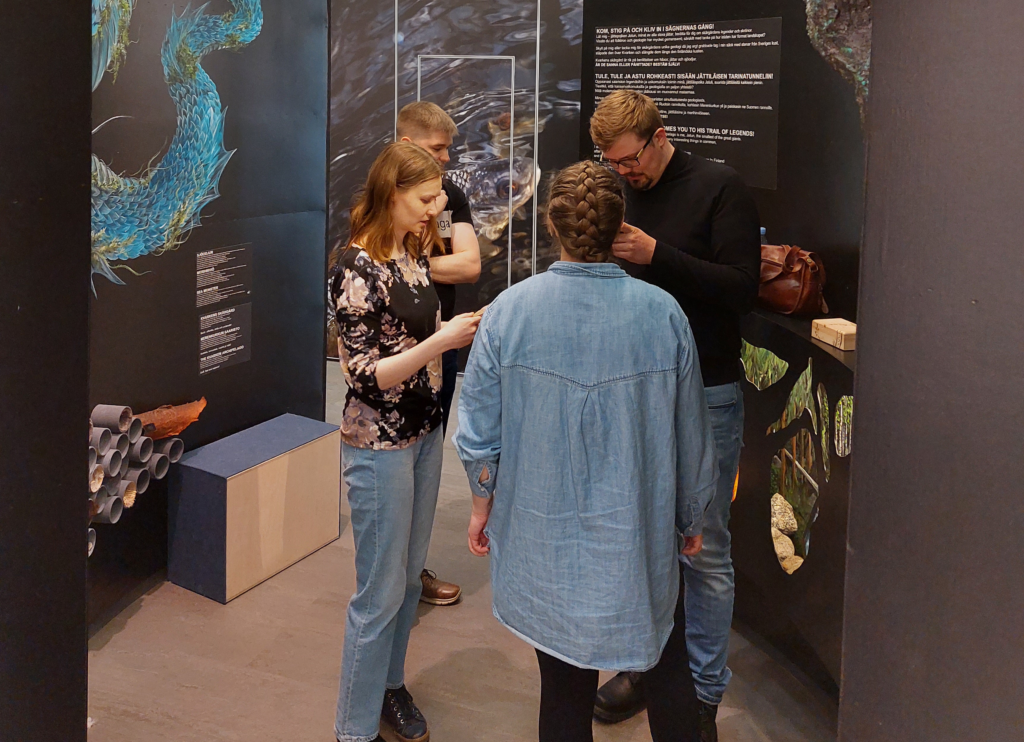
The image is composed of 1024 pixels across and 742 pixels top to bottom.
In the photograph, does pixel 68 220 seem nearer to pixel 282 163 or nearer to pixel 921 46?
pixel 921 46

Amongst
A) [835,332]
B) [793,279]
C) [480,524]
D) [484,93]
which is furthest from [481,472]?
[484,93]

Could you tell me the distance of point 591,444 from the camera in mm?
2023

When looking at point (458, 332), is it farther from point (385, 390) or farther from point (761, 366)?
point (761, 366)

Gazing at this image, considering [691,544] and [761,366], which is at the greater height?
[761,366]

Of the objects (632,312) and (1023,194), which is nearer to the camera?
(1023,194)

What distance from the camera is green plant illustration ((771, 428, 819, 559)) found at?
3.27m

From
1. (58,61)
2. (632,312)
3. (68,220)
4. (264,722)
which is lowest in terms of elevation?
(264,722)

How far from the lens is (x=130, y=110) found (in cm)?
346

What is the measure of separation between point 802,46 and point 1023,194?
8.51 feet

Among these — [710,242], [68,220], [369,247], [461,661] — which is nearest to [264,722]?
[461,661]

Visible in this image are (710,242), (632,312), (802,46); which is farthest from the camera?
(802,46)

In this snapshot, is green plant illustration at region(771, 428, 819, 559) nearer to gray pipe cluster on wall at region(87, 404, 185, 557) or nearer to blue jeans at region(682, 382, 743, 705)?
blue jeans at region(682, 382, 743, 705)

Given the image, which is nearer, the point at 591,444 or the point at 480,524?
the point at 591,444

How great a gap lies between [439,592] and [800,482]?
1413 millimetres
